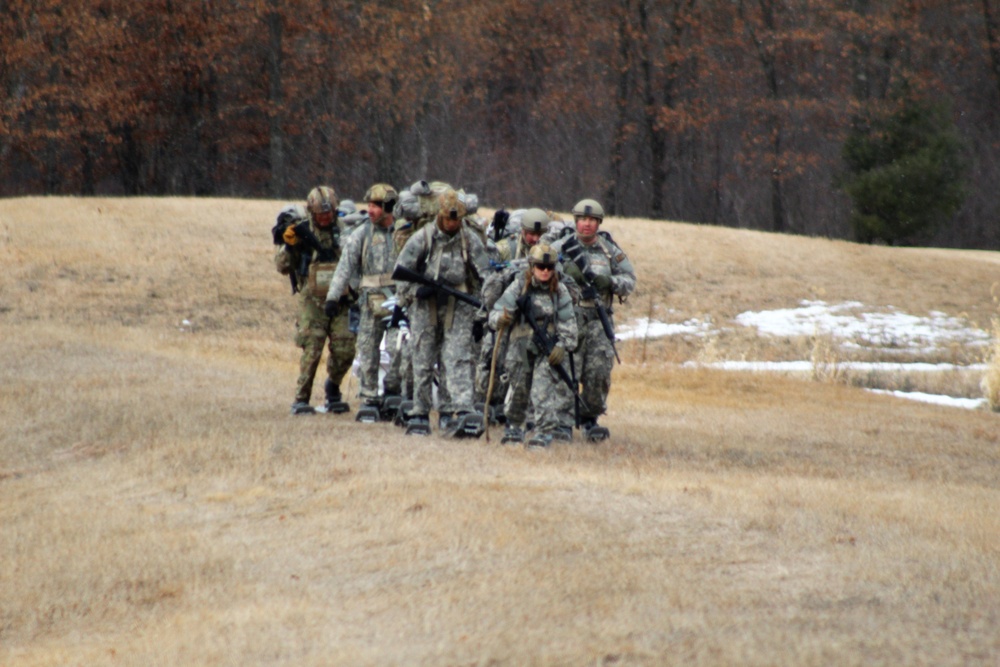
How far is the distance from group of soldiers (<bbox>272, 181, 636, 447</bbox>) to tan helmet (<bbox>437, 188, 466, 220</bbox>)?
0.01 metres

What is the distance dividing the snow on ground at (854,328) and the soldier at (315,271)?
1014 cm

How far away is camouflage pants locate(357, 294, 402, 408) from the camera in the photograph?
1162 cm

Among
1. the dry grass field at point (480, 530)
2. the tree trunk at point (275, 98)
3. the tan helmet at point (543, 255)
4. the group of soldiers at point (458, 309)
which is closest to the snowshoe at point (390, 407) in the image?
the group of soldiers at point (458, 309)

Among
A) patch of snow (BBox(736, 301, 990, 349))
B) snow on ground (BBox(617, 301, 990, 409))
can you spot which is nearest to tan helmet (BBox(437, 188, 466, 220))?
snow on ground (BBox(617, 301, 990, 409))

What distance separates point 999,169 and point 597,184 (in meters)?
14.0

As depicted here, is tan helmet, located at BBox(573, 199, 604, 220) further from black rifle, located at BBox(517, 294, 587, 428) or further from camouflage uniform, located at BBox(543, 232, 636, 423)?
black rifle, located at BBox(517, 294, 587, 428)

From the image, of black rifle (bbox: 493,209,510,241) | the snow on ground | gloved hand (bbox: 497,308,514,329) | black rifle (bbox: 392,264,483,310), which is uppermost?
black rifle (bbox: 493,209,510,241)

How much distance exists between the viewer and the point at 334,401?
12.5 meters

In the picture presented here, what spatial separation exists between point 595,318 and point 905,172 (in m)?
27.8

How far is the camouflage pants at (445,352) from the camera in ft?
35.9

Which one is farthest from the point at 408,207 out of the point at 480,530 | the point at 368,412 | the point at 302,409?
the point at 480,530

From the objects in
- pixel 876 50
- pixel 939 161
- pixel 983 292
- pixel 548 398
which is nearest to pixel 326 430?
pixel 548 398

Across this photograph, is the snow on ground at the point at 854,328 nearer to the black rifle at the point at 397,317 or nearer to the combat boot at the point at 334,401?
the combat boot at the point at 334,401

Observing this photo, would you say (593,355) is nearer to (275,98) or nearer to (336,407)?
(336,407)
